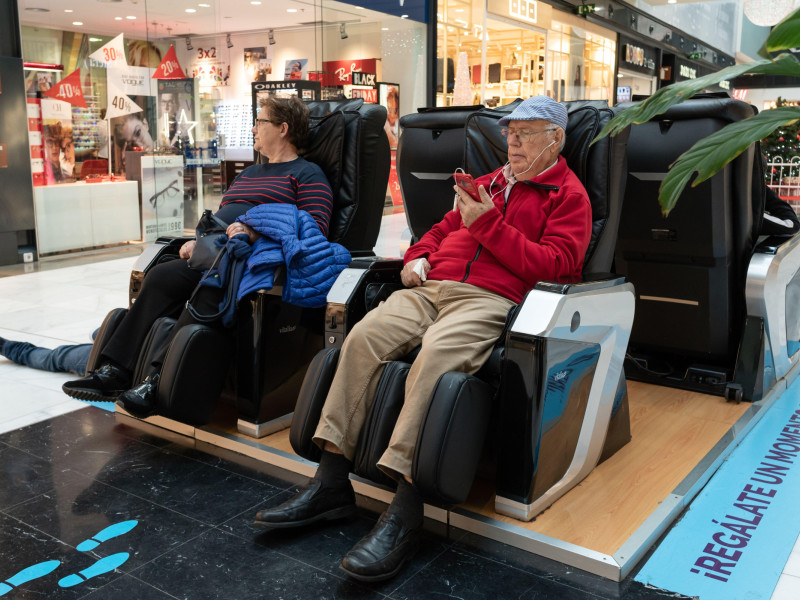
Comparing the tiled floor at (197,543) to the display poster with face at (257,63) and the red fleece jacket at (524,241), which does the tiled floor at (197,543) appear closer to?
the red fleece jacket at (524,241)

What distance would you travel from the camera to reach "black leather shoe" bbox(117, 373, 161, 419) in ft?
8.51

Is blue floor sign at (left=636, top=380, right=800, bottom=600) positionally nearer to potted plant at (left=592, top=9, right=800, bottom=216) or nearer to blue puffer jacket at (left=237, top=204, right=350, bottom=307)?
potted plant at (left=592, top=9, right=800, bottom=216)

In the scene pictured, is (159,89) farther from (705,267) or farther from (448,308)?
(448,308)

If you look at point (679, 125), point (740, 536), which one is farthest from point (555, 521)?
point (679, 125)

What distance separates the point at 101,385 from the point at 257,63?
578 centimetres

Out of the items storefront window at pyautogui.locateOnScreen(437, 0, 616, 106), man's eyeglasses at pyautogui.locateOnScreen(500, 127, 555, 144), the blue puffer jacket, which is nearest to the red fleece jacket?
man's eyeglasses at pyautogui.locateOnScreen(500, 127, 555, 144)

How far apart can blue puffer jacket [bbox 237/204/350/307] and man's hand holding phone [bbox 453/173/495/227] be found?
2.22ft

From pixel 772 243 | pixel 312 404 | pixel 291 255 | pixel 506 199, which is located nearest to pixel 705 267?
pixel 772 243

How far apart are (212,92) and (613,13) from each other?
9.02 metres

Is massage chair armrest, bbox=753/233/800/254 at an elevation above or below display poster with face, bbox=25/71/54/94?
below

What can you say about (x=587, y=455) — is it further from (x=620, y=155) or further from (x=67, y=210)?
(x=67, y=210)

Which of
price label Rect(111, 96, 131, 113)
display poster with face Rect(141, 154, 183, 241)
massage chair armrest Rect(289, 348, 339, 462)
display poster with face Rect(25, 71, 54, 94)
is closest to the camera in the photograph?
A: massage chair armrest Rect(289, 348, 339, 462)

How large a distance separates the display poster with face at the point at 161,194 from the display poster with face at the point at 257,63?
1.13m

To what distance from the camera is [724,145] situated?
130 centimetres
